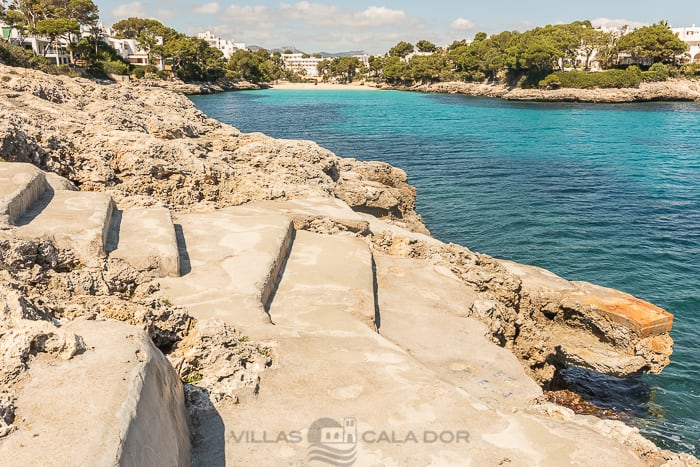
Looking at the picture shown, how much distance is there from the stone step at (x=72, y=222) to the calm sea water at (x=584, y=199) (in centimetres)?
1276

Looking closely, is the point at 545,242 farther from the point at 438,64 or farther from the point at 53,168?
the point at 438,64

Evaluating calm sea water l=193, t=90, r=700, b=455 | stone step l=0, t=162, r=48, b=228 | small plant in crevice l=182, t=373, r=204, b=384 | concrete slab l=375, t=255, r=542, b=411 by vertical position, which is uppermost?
stone step l=0, t=162, r=48, b=228

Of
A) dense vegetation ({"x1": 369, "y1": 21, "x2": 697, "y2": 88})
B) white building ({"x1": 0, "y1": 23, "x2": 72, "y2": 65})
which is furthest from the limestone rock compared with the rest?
dense vegetation ({"x1": 369, "y1": 21, "x2": 697, "y2": 88})

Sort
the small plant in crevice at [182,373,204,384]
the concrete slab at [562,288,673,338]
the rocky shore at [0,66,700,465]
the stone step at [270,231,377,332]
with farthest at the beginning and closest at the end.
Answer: the concrete slab at [562,288,673,338] < the stone step at [270,231,377,332] < the small plant in crevice at [182,373,204,384] < the rocky shore at [0,66,700,465]

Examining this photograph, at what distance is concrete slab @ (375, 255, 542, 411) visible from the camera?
8.64m

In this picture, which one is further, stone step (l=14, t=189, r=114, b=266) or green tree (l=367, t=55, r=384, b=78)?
green tree (l=367, t=55, r=384, b=78)

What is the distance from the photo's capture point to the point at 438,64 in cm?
15725

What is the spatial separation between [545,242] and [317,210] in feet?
45.2

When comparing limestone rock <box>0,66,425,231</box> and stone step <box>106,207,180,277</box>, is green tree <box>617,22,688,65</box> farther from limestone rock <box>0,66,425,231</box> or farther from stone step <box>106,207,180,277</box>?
stone step <box>106,207,180,277</box>

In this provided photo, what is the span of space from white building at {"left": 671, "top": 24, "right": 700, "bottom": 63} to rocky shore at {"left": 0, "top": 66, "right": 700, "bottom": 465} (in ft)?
507

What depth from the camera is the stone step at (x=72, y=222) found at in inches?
349

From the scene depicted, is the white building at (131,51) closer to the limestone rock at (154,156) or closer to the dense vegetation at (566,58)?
the dense vegetation at (566,58)
